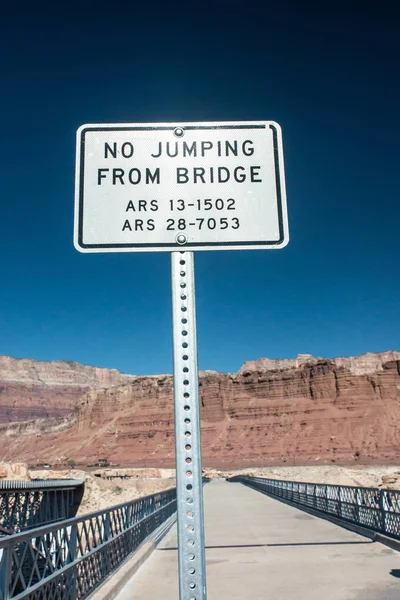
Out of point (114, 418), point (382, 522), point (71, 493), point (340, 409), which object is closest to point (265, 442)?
point (340, 409)

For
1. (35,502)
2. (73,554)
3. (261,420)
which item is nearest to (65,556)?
(73,554)

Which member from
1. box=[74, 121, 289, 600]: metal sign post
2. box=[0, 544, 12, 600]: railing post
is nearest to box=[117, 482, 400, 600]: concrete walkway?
box=[0, 544, 12, 600]: railing post

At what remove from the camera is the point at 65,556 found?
611cm

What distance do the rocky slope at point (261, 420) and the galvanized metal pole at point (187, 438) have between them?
253 ft

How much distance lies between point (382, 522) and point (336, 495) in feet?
14.9

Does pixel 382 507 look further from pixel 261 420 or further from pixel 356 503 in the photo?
pixel 261 420

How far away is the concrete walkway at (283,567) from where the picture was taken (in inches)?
282

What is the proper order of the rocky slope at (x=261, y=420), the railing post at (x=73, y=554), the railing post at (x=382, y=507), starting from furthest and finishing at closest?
the rocky slope at (x=261, y=420) < the railing post at (x=382, y=507) < the railing post at (x=73, y=554)

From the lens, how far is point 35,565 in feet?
16.1

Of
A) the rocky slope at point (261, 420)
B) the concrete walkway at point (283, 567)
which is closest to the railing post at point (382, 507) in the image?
the concrete walkway at point (283, 567)

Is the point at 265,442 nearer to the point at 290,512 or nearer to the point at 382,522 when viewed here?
the point at 290,512

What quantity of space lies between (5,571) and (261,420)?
9344cm

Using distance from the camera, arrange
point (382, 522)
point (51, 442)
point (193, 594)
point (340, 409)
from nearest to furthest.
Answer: point (193, 594) < point (382, 522) < point (340, 409) < point (51, 442)

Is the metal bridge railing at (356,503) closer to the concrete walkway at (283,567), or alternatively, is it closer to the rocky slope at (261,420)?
the concrete walkway at (283,567)
